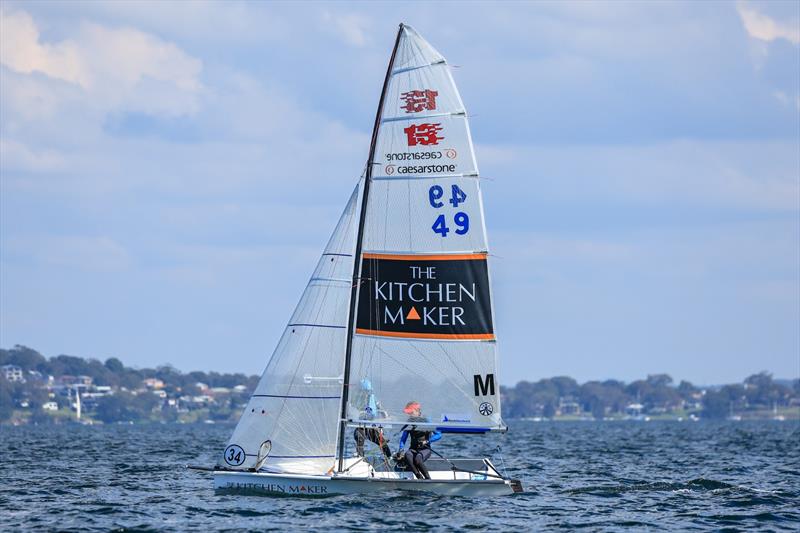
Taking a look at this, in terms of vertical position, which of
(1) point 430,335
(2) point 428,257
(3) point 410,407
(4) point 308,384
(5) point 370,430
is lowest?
(5) point 370,430

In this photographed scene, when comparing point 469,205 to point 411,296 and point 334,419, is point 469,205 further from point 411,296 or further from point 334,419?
point 334,419

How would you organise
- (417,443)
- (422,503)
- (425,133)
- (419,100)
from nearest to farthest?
(422,503), (419,100), (425,133), (417,443)

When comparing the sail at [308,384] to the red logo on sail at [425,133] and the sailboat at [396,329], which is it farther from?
the red logo on sail at [425,133]

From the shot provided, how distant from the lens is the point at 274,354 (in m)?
36.3

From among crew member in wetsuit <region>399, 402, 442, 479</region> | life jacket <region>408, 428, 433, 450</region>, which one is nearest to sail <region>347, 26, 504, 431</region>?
crew member in wetsuit <region>399, 402, 442, 479</region>

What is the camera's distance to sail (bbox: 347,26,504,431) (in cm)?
3541

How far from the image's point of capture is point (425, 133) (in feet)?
116

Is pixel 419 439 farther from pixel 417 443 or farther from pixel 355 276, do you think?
pixel 355 276

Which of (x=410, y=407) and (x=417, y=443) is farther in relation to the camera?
(x=410, y=407)

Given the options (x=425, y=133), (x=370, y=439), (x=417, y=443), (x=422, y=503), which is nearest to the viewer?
(x=422, y=503)

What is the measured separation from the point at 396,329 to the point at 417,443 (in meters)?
2.99

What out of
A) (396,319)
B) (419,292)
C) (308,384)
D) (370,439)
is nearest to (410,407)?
(370,439)

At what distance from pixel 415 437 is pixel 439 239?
5086mm

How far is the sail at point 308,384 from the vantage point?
35656mm
